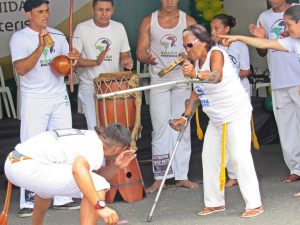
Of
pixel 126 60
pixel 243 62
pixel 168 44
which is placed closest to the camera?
pixel 126 60

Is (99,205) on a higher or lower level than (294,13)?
lower

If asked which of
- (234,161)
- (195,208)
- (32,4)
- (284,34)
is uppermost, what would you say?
(32,4)

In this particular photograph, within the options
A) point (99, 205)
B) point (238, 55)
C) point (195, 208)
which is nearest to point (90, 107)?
point (195, 208)

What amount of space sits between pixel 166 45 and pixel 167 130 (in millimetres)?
708

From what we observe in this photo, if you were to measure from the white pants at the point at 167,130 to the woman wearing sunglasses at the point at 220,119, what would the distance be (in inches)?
30.4

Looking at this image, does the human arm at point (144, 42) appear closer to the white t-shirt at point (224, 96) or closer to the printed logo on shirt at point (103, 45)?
the printed logo on shirt at point (103, 45)

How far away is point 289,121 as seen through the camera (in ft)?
23.2

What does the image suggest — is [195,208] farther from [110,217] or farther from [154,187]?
[110,217]

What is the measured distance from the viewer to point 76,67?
6.51m

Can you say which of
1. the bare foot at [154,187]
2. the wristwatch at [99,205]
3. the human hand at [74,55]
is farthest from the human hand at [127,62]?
the wristwatch at [99,205]

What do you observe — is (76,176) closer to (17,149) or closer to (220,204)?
(17,149)

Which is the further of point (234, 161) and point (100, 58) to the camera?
point (100, 58)

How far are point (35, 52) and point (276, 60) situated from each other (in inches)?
81.8

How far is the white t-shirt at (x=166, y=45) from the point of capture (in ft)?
22.7
